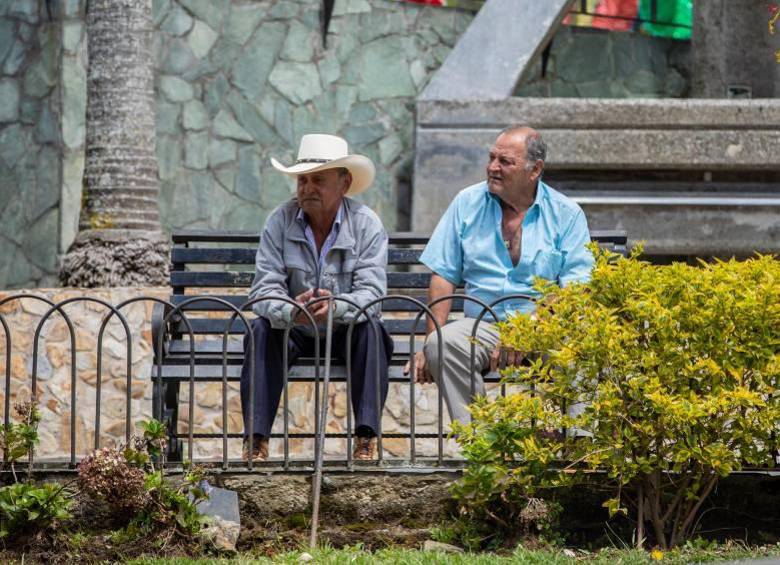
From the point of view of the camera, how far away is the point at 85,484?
17.4ft

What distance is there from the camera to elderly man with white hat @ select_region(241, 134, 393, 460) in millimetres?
6043

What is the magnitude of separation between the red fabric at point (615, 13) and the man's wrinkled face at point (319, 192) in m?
7.10

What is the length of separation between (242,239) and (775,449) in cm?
285

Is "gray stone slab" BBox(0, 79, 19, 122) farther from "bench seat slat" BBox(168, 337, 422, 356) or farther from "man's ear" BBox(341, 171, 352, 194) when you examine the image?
"man's ear" BBox(341, 171, 352, 194)

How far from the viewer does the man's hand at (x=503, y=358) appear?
19.7 ft

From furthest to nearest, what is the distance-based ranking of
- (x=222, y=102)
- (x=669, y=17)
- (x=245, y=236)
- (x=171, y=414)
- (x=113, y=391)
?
(x=669, y=17)
(x=222, y=102)
(x=113, y=391)
(x=245, y=236)
(x=171, y=414)

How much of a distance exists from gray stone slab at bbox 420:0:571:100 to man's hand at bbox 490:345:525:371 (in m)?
3.63

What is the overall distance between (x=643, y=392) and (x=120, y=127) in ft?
18.0

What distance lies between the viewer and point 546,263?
6.45m

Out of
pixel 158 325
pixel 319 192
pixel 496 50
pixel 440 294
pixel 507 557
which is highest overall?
pixel 496 50

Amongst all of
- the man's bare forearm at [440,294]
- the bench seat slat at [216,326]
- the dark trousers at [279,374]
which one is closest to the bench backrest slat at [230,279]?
the bench seat slat at [216,326]

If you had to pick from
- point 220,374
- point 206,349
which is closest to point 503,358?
point 220,374

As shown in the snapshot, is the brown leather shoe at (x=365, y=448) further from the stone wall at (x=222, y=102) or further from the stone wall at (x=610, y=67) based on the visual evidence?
the stone wall at (x=610, y=67)

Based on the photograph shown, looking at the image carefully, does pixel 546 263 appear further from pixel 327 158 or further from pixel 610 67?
pixel 610 67
